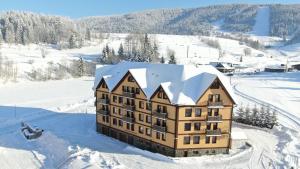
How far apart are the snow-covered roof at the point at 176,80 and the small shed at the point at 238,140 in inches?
317

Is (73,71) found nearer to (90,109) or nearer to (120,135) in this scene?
(90,109)

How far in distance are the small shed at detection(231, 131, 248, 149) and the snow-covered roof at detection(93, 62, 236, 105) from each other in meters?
8.05

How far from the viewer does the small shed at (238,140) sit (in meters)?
50.6

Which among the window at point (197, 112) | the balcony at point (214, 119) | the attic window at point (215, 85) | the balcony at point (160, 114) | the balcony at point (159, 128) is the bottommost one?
the balcony at point (159, 128)

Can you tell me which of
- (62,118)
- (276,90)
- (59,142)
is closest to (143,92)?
(59,142)

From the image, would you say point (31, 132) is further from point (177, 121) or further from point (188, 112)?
point (188, 112)

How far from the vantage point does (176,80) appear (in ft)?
154

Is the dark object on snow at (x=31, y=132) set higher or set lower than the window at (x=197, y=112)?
lower

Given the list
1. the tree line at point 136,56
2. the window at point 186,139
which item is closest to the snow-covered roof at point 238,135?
the window at point 186,139

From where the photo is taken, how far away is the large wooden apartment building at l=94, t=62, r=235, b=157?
149ft

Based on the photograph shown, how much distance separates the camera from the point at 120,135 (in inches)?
2068

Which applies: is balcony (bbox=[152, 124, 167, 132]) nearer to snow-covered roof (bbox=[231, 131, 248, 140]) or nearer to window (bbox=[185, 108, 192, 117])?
window (bbox=[185, 108, 192, 117])

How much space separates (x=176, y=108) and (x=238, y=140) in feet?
43.2

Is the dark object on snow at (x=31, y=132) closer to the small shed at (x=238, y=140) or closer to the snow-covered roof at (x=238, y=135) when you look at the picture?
the small shed at (x=238, y=140)
